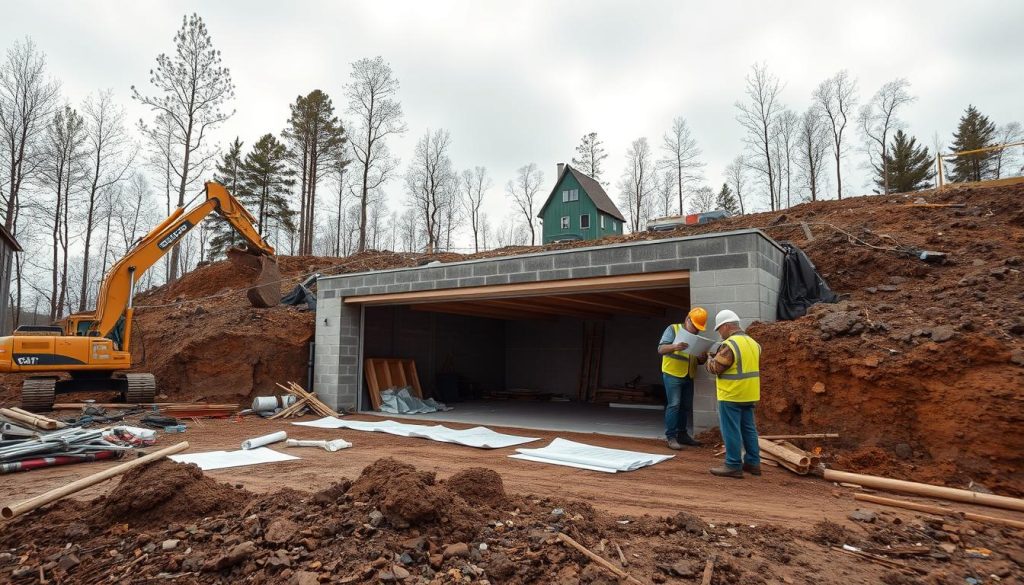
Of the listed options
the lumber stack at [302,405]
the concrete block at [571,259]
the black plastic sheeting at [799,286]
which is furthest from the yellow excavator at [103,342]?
the black plastic sheeting at [799,286]

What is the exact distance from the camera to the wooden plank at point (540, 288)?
28.8ft

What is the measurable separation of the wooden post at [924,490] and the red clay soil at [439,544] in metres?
0.77

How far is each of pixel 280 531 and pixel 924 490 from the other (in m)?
5.53

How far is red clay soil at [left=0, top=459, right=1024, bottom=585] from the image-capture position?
128 inches

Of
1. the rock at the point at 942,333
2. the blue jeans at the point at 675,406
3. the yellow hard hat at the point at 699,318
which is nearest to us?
the rock at the point at 942,333

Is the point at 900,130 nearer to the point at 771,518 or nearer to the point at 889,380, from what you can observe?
the point at 889,380

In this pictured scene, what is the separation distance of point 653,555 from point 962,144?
4098cm

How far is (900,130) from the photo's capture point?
31.0 meters

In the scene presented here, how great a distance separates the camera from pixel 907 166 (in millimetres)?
30734

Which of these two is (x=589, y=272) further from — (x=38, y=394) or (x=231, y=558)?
(x=38, y=394)

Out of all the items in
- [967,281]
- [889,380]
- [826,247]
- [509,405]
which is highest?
[826,247]

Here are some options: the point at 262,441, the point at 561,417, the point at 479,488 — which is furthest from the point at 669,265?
the point at 262,441

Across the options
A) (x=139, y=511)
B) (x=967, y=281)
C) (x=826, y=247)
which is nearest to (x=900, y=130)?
(x=826, y=247)

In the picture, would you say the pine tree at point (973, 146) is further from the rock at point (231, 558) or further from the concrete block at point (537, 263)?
the rock at point (231, 558)
